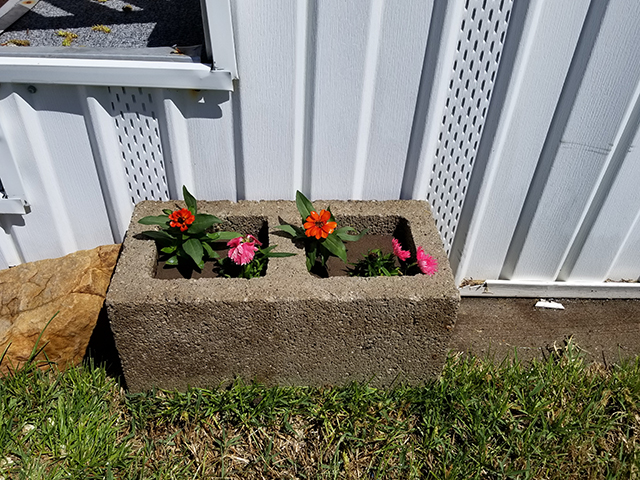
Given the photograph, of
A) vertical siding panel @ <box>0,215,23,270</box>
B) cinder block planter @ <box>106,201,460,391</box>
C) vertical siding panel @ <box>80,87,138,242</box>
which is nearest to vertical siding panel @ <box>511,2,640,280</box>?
cinder block planter @ <box>106,201,460,391</box>

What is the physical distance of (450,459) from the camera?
219 centimetres

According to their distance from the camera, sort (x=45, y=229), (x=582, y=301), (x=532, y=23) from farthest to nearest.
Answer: (x=582, y=301) < (x=45, y=229) < (x=532, y=23)

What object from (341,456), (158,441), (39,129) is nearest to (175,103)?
(39,129)

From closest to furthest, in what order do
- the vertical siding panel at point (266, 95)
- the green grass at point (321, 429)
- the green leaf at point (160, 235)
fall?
1. the vertical siding panel at point (266, 95)
2. the green grass at point (321, 429)
3. the green leaf at point (160, 235)

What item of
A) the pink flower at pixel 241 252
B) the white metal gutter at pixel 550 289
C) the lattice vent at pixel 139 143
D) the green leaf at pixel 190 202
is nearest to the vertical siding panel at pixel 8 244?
the lattice vent at pixel 139 143

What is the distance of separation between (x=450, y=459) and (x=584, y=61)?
1713mm

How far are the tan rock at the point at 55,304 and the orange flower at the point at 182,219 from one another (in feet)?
2.00

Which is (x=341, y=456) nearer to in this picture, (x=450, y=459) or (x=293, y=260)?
(x=450, y=459)

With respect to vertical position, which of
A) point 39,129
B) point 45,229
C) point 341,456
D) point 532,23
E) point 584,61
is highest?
point 532,23

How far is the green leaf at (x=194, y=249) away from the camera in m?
2.19

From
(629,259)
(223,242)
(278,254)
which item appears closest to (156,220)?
(223,242)

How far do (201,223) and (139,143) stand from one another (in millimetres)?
477

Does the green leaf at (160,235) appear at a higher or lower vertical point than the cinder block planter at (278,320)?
higher

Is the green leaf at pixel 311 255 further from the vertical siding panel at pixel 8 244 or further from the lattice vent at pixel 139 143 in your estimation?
the vertical siding panel at pixel 8 244
